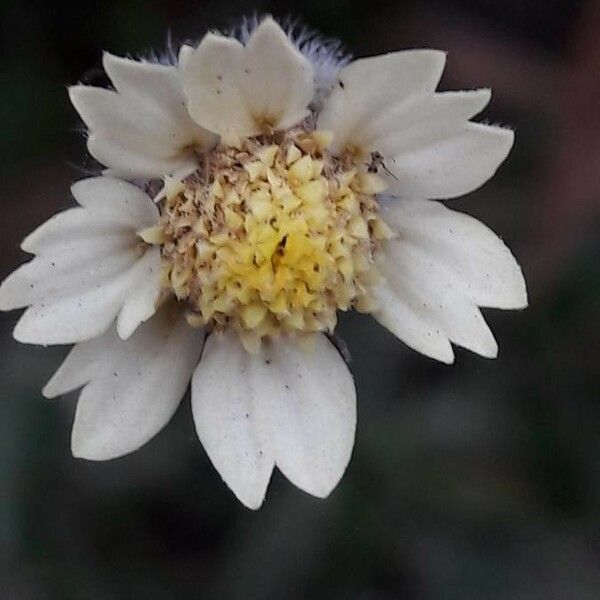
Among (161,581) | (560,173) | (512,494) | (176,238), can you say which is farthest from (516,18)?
(176,238)

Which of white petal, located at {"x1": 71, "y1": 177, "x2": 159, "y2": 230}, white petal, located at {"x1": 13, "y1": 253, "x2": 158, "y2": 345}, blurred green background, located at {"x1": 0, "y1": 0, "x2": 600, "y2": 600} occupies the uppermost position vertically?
white petal, located at {"x1": 71, "y1": 177, "x2": 159, "y2": 230}

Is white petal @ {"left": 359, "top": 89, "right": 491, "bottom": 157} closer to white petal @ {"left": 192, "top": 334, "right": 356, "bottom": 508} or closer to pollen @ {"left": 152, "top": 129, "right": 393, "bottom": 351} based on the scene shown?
pollen @ {"left": 152, "top": 129, "right": 393, "bottom": 351}

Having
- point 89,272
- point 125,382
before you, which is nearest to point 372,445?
point 125,382

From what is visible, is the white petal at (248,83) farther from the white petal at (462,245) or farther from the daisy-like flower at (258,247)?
the white petal at (462,245)

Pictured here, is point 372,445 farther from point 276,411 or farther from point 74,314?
point 74,314

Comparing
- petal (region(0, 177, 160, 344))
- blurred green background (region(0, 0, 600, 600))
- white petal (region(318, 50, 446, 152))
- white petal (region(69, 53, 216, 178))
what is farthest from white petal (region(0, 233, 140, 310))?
blurred green background (region(0, 0, 600, 600))

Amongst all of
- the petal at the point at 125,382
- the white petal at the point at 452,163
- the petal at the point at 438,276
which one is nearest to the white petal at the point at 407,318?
→ the petal at the point at 438,276

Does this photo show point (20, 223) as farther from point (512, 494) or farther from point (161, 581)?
point (512, 494)
